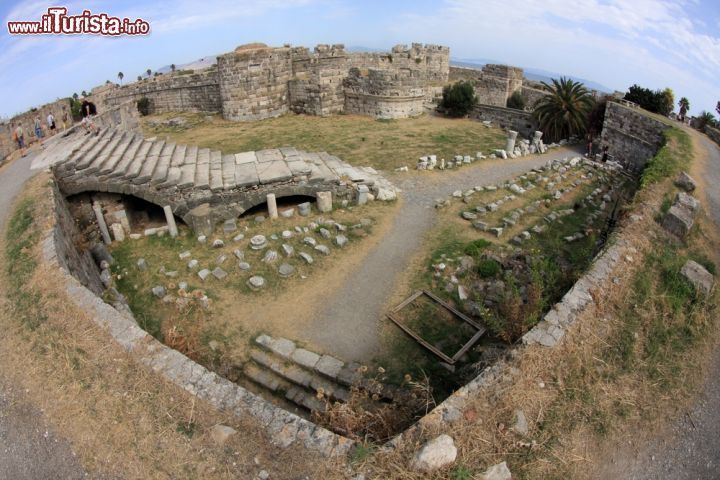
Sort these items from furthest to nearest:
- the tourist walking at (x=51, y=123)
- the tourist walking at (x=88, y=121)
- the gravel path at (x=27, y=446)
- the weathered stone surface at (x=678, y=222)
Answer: the tourist walking at (x=51, y=123) < the tourist walking at (x=88, y=121) < the weathered stone surface at (x=678, y=222) < the gravel path at (x=27, y=446)

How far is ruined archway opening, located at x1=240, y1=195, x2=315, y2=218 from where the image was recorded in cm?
1237

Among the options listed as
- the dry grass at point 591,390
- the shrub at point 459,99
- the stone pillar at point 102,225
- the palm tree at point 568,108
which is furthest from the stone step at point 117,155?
the palm tree at point 568,108

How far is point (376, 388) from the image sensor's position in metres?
6.31

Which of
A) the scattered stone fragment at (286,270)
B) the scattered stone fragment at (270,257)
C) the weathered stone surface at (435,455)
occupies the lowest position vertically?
the scattered stone fragment at (286,270)

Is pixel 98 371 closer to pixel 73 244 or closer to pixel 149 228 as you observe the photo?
pixel 73 244

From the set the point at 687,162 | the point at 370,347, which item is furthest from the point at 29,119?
the point at 687,162

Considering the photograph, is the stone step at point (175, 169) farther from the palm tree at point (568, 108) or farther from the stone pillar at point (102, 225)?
the palm tree at point (568, 108)

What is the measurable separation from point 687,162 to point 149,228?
1662 cm

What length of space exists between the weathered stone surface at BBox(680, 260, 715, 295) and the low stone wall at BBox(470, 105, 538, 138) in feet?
56.4

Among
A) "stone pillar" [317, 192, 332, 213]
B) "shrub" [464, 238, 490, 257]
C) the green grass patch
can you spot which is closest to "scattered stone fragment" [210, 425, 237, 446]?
"shrub" [464, 238, 490, 257]

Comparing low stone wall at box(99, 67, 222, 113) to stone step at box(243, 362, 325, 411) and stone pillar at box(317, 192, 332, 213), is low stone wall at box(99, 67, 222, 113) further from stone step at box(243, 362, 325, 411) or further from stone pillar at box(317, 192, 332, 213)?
stone step at box(243, 362, 325, 411)

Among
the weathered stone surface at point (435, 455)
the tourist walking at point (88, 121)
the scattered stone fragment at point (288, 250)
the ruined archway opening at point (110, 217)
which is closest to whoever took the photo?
the weathered stone surface at point (435, 455)

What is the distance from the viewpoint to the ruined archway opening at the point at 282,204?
12372 millimetres

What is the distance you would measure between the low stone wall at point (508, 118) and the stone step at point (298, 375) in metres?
20.5
